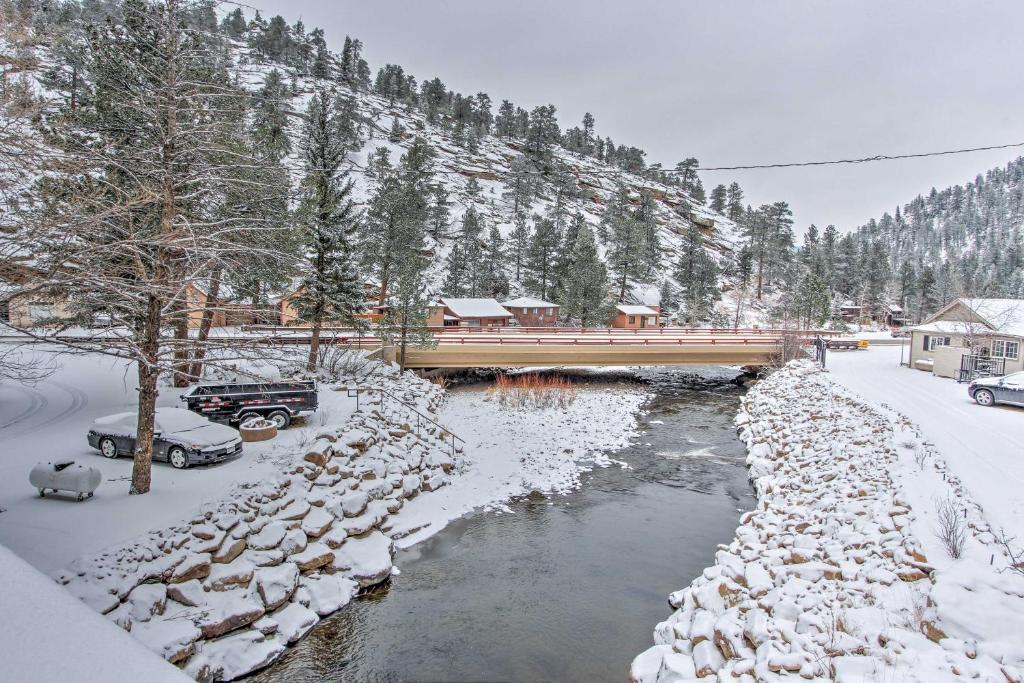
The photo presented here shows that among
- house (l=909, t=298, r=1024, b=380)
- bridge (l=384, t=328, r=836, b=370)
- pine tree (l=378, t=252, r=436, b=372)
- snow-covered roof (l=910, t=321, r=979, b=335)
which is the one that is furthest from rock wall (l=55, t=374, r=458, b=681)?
snow-covered roof (l=910, t=321, r=979, b=335)

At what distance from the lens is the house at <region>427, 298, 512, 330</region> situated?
53000mm

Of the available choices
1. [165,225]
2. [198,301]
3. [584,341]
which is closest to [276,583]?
[198,301]

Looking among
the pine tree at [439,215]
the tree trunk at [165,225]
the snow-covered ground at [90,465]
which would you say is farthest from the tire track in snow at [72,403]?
the pine tree at [439,215]

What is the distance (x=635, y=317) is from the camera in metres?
63.8

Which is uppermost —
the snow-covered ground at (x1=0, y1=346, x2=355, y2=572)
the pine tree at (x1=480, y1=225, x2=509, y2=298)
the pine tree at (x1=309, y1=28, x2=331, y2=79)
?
the pine tree at (x1=309, y1=28, x2=331, y2=79)

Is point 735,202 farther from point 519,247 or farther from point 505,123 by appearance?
point 519,247

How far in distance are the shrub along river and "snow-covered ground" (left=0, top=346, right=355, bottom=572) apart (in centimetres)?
442

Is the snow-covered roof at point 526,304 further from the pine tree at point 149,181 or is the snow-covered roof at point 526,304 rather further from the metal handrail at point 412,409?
the pine tree at point 149,181

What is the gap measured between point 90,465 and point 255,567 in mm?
6190

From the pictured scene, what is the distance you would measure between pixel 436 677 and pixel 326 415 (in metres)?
12.0

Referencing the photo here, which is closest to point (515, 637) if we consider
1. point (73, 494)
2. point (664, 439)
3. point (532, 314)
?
point (73, 494)

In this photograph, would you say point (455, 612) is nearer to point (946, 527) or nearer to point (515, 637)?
point (515, 637)

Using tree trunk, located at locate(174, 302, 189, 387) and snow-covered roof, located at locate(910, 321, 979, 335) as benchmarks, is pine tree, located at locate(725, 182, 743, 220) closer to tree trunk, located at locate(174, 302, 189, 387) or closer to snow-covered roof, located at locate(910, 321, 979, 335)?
snow-covered roof, located at locate(910, 321, 979, 335)

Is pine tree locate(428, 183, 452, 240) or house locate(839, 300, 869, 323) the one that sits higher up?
pine tree locate(428, 183, 452, 240)
